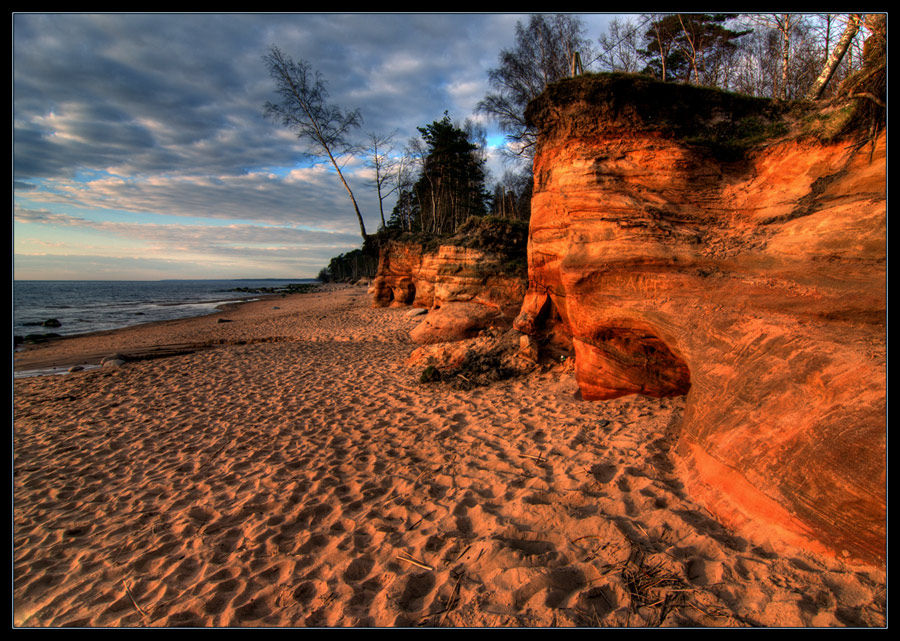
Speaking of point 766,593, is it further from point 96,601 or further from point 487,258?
point 487,258

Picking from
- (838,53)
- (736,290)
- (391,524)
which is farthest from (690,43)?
(391,524)

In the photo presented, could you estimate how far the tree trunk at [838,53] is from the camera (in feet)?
13.4

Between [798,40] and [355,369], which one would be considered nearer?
[355,369]

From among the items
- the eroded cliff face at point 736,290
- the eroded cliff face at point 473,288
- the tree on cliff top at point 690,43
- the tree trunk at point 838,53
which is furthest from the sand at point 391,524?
the tree on cliff top at point 690,43

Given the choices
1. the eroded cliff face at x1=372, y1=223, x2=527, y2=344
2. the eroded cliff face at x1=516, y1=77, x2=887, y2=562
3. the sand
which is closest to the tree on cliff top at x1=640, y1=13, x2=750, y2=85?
the eroded cliff face at x1=372, y1=223, x2=527, y2=344

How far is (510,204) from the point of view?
2914cm

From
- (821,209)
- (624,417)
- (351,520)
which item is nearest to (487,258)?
(624,417)

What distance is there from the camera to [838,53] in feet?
15.0

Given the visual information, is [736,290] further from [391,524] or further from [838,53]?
[391,524]

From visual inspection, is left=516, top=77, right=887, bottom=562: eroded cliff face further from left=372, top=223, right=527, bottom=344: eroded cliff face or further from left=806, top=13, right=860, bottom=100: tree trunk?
left=372, top=223, right=527, bottom=344: eroded cliff face

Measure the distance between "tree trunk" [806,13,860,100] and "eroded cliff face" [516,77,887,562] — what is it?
90 cm

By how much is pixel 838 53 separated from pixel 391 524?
7367 millimetres

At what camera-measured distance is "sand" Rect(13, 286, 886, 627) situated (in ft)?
7.73

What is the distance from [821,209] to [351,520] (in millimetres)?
5206
